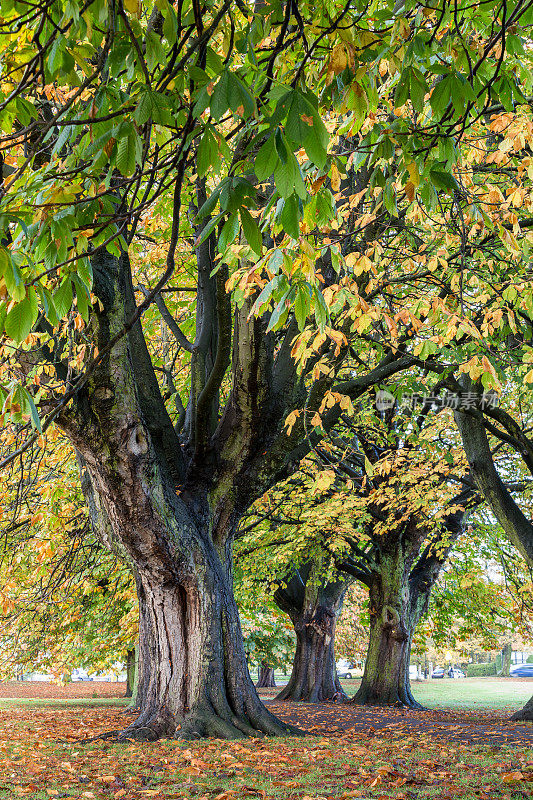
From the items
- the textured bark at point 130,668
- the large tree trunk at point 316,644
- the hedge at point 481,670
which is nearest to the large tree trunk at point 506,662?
the hedge at point 481,670

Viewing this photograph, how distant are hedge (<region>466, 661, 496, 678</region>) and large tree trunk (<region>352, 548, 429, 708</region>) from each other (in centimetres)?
4893

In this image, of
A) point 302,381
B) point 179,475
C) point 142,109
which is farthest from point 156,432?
point 142,109

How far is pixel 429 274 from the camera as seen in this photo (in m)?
7.36

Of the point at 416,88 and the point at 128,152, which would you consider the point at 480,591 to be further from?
the point at 128,152

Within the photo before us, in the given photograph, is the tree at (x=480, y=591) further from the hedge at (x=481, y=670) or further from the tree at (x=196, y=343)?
the hedge at (x=481, y=670)

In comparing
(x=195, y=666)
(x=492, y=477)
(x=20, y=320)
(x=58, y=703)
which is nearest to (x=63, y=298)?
(x=20, y=320)

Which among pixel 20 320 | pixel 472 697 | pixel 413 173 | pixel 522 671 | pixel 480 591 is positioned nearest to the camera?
pixel 20 320

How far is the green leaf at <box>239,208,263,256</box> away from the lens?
2191mm

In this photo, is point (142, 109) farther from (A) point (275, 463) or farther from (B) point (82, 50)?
(A) point (275, 463)

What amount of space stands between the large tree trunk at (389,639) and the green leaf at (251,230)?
557 inches

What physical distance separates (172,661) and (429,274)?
597cm

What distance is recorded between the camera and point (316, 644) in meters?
17.8

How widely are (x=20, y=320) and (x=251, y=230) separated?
96cm

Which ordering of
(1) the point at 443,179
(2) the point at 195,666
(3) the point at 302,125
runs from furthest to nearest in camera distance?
(2) the point at 195,666 < (1) the point at 443,179 < (3) the point at 302,125
